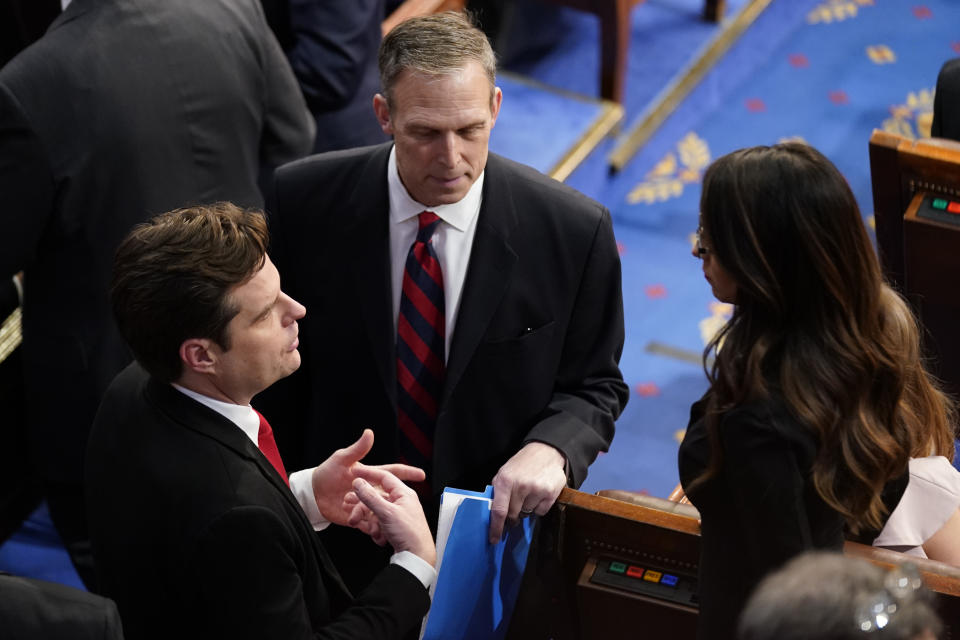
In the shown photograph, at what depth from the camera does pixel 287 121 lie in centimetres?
314

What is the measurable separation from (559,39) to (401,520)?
3938mm

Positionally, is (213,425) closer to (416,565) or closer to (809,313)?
(416,565)

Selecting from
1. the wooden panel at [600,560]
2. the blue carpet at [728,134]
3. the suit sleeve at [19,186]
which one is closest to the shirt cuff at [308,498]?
the wooden panel at [600,560]

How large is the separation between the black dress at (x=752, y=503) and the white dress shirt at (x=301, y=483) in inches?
17.3

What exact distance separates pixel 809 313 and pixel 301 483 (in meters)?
0.94

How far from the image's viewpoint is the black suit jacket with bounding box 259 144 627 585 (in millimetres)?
2377

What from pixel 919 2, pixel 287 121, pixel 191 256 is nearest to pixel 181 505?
pixel 191 256

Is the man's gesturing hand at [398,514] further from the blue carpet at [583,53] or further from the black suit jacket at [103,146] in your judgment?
the blue carpet at [583,53]

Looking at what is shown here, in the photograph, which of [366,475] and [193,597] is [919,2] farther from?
[193,597]

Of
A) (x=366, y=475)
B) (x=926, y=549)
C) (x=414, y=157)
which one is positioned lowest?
(x=926, y=549)

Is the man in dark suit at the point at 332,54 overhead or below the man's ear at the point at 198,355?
below

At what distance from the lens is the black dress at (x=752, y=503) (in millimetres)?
1780

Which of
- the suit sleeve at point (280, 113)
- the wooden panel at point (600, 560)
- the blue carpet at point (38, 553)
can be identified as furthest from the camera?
the blue carpet at point (38, 553)

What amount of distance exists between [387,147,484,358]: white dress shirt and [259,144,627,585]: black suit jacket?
0.06 ft
